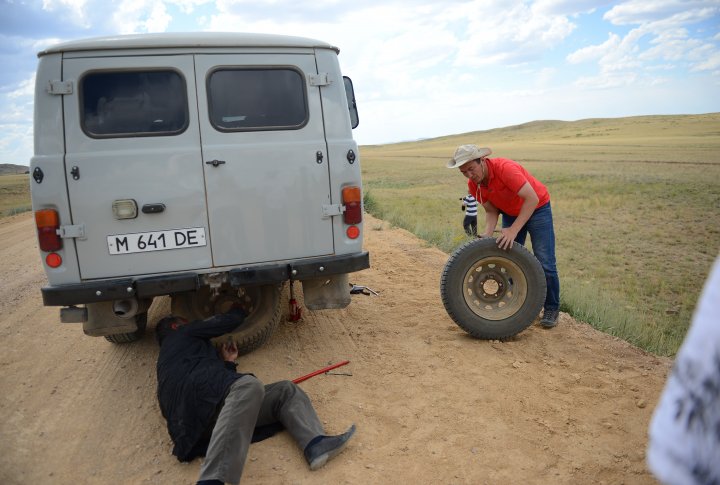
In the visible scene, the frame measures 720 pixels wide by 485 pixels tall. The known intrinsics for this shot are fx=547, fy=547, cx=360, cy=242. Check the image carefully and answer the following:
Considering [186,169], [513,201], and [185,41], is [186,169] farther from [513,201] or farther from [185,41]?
[513,201]

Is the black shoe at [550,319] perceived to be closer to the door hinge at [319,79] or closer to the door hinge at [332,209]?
the door hinge at [332,209]

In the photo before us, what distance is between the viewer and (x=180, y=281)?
4410mm

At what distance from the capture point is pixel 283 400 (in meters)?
3.81

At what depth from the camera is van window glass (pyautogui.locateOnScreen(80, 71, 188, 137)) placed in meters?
4.32

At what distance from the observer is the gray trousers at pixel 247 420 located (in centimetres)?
319

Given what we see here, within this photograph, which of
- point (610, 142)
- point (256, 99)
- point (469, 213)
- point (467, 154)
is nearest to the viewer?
point (256, 99)

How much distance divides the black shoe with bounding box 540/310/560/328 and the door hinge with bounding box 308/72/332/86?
318 centimetres

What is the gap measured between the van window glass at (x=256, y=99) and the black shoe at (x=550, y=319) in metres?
3.13

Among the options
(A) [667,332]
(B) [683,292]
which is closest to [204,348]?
(A) [667,332]

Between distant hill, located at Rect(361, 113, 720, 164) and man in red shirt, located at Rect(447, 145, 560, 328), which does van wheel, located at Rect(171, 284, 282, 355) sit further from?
distant hill, located at Rect(361, 113, 720, 164)

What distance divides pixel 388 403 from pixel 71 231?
9.12ft

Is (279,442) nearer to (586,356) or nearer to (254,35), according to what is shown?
(586,356)

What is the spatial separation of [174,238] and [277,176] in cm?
97

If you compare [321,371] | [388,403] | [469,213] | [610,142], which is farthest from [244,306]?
[610,142]
